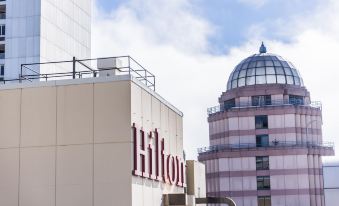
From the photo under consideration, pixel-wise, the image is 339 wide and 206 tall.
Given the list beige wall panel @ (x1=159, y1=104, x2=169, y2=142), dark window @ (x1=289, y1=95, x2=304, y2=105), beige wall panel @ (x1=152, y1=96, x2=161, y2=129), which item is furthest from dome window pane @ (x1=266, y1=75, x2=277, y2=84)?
beige wall panel @ (x1=152, y1=96, x2=161, y2=129)

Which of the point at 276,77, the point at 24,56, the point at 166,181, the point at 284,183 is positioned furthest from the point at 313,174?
the point at 166,181

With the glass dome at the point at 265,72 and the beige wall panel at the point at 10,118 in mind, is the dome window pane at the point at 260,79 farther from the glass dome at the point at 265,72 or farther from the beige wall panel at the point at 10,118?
the beige wall panel at the point at 10,118

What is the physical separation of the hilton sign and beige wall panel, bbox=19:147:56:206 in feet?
11.4

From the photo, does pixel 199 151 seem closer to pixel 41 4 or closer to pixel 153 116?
pixel 41 4

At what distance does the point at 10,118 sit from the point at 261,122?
78475mm

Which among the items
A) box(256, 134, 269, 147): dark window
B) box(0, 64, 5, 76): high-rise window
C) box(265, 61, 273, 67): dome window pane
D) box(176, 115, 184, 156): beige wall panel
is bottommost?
box(176, 115, 184, 156): beige wall panel

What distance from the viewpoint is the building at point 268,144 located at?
325 ft

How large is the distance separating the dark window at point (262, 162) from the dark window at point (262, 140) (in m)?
2.26

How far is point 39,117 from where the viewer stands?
25.9 metres

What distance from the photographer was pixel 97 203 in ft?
81.8

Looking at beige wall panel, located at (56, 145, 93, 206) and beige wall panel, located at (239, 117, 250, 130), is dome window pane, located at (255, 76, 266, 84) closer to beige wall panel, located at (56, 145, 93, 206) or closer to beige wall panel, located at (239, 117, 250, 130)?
beige wall panel, located at (239, 117, 250, 130)

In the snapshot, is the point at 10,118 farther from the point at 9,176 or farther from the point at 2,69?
the point at 2,69

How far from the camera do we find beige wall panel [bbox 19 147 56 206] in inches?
997

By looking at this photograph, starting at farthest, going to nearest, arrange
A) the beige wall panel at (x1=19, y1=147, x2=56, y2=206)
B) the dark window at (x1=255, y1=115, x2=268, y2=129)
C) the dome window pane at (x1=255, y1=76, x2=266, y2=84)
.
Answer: the dome window pane at (x1=255, y1=76, x2=266, y2=84) → the dark window at (x1=255, y1=115, x2=268, y2=129) → the beige wall panel at (x1=19, y1=147, x2=56, y2=206)
